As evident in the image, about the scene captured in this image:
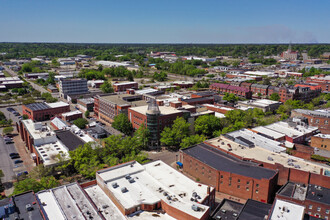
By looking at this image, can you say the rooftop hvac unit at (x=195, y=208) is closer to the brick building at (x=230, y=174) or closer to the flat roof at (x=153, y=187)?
the flat roof at (x=153, y=187)

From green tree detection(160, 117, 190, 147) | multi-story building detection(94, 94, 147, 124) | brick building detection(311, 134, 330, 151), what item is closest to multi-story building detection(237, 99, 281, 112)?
brick building detection(311, 134, 330, 151)

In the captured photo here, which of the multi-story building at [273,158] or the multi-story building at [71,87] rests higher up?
the multi-story building at [71,87]

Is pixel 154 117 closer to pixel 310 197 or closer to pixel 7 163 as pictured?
pixel 7 163

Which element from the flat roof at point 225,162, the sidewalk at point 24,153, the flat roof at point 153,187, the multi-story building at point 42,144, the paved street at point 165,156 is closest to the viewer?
the flat roof at point 153,187

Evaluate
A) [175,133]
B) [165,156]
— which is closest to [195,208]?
[165,156]

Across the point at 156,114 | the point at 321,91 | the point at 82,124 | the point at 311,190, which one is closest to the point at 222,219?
the point at 311,190

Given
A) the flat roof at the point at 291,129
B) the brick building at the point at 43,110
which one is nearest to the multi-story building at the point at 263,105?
the flat roof at the point at 291,129

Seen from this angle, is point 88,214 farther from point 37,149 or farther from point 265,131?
point 265,131
